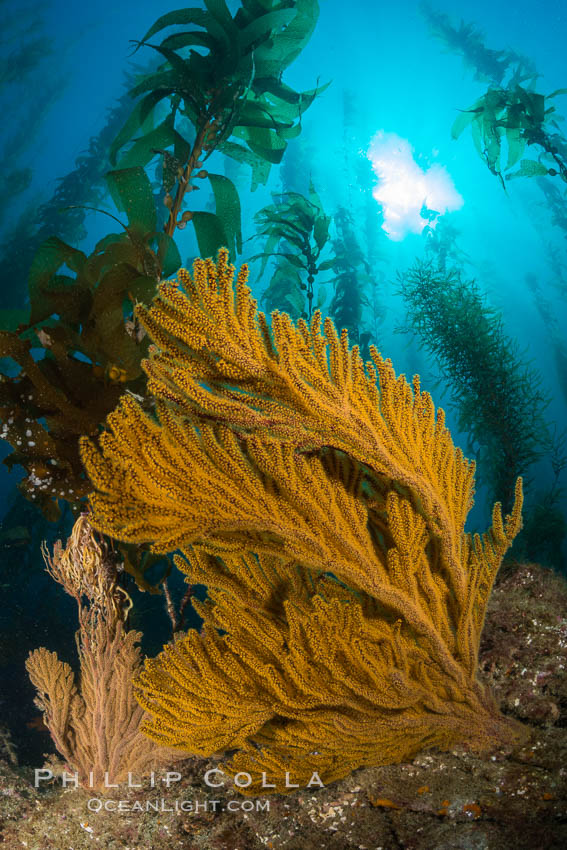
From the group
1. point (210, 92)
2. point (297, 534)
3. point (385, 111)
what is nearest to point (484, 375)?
point (210, 92)

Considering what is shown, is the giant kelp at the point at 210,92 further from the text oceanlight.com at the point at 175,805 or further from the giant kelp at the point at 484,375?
the giant kelp at the point at 484,375

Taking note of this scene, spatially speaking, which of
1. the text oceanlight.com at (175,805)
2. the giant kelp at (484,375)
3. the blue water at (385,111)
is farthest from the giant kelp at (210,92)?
the blue water at (385,111)

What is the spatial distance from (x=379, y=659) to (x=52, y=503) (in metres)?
1.85

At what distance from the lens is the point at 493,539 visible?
1.71m

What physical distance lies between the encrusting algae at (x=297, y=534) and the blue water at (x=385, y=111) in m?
30.6

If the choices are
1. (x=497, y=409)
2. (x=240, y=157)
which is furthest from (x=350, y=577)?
(x=497, y=409)

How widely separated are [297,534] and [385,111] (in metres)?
48.3

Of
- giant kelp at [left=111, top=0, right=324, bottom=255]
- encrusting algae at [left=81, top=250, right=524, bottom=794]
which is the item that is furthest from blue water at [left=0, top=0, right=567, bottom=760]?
encrusting algae at [left=81, top=250, right=524, bottom=794]

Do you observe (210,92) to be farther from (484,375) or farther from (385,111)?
(385,111)

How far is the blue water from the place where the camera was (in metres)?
32.5

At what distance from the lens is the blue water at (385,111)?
32469 millimetres

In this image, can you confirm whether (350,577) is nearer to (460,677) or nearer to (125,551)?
(460,677)

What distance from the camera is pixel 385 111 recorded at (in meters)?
37.6

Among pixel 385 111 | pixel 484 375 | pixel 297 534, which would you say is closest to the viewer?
pixel 297 534
